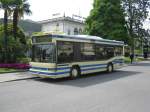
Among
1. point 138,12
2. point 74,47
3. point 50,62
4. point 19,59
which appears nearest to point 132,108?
point 50,62

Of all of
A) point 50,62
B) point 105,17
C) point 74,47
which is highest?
point 105,17

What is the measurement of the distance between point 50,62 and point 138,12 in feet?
115

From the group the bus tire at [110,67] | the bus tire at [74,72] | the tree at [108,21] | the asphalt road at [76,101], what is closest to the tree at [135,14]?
the tree at [108,21]

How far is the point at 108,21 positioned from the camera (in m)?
33.8

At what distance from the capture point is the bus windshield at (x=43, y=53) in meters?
12.5

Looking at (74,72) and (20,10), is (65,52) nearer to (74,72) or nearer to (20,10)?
(74,72)

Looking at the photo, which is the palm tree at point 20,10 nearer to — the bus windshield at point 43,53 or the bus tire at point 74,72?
the bus windshield at point 43,53

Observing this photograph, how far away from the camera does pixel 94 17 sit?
35031 mm

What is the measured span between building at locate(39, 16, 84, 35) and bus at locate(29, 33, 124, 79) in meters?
32.0

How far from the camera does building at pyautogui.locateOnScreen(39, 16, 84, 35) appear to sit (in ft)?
161

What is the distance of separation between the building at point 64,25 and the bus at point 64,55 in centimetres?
3204

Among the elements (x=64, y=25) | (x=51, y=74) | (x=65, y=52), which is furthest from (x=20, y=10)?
(x=64, y=25)

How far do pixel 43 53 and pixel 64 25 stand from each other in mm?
36491

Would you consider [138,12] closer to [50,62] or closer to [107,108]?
[50,62]
